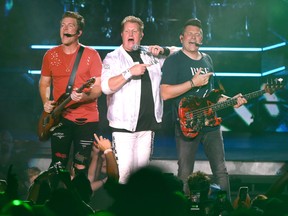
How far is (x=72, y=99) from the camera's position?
6.13m

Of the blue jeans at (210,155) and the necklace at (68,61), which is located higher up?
the necklace at (68,61)

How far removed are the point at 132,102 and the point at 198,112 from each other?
690 mm

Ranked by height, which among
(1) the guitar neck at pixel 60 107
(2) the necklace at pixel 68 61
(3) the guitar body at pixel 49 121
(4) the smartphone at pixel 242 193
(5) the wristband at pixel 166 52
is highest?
(5) the wristband at pixel 166 52

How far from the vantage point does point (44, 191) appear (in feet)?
12.1

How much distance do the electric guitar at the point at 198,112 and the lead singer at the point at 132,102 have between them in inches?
10.4

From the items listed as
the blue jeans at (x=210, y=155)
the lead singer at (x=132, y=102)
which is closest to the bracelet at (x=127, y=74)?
the lead singer at (x=132, y=102)

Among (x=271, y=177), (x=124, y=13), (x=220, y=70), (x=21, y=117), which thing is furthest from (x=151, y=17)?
(x=271, y=177)

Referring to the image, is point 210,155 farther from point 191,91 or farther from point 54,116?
point 54,116

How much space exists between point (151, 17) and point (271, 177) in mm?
3687

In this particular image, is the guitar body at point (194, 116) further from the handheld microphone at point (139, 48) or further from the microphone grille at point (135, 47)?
the microphone grille at point (135, 47)

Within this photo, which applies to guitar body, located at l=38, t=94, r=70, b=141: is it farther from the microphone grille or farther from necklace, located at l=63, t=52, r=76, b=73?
the microphone grille

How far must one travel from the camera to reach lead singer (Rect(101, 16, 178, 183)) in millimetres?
6027

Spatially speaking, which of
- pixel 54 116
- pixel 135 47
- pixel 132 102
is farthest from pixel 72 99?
pixel 135 47

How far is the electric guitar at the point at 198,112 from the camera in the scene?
245 inches
